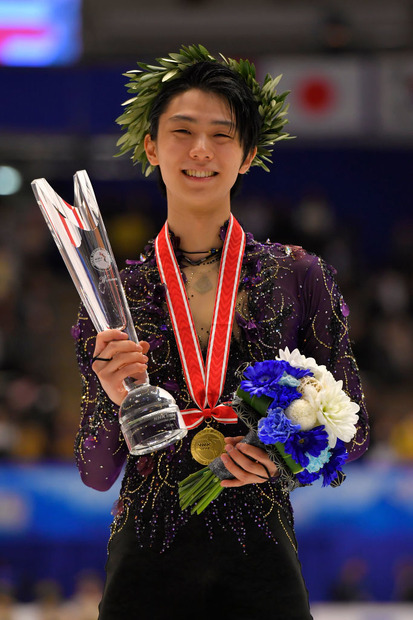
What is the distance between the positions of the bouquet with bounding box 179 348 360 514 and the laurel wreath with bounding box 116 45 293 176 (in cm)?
74

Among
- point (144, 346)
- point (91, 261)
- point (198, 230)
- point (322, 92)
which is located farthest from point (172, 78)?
point (322, 92)

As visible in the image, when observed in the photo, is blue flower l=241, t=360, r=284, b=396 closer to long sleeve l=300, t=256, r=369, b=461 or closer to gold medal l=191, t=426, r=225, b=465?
gold medal l=191, t=426, r=225, b=465

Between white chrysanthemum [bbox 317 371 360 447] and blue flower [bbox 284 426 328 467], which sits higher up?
white chrysanthemum [bbox 317 371 360 447]

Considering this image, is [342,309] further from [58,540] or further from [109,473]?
[58,540]

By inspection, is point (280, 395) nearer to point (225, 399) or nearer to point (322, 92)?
point (225, 399)

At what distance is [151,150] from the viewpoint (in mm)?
2643

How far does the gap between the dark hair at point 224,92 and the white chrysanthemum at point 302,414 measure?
0.77 meters

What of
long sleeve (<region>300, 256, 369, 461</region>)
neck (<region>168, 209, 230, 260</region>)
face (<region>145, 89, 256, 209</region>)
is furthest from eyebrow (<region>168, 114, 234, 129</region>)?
long sleeve (<region>300, 256, 369, 461</region>)

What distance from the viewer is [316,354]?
2.47m

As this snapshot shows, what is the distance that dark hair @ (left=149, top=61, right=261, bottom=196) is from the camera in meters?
2.48

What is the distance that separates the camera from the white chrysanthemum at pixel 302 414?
2098 millimetres

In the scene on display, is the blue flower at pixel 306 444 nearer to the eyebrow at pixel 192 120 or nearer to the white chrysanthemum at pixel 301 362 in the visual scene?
the white chrysanthemum at pixel 301 362

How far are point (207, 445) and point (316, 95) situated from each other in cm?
798

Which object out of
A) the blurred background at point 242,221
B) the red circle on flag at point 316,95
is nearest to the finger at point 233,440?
the blurred background at point 242,221
